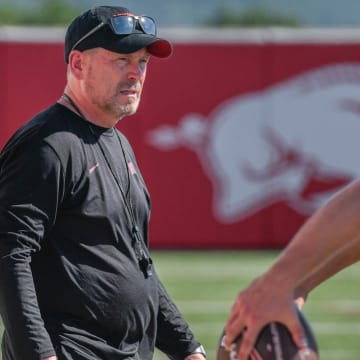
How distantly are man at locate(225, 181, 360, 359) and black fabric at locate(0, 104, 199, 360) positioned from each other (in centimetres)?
171

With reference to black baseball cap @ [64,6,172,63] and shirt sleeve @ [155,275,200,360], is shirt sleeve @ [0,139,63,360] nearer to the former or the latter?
black baseball cap @ [64,6,172,63]

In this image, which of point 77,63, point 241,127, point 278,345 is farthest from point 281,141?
point 278,345

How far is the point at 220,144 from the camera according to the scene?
1598 cm

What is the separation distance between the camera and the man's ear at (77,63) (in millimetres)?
4438

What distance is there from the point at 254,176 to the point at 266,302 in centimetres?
1358

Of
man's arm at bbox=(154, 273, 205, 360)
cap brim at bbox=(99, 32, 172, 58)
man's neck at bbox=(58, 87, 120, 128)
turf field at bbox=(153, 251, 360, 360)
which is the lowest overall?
turf field at bbox=(153, 251, 360, 360)

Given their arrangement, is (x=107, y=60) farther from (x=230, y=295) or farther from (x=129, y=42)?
(x=230, y=295)

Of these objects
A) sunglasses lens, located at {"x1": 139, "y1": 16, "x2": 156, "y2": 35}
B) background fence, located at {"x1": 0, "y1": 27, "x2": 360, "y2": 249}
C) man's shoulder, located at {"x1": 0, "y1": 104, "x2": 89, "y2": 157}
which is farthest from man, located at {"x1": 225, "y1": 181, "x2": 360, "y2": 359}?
background fence, located at {"x1": 0, "y1": 27, "x2": 360, "y2": 249}

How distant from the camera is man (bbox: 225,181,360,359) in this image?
233 centimetres

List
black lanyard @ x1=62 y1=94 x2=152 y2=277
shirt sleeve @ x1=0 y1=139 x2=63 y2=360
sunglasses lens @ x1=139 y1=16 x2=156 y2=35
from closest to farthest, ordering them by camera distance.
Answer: shirt sleeve @ x1=0 y1=139 x2=63 y2=360 < black lanyard @ x1=62 y1=94 x2=152 y2=277 < sunglasses lens @ x1=139 y1=16 x2=156 y2=35

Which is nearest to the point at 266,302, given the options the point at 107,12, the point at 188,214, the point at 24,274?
the point at 24,274

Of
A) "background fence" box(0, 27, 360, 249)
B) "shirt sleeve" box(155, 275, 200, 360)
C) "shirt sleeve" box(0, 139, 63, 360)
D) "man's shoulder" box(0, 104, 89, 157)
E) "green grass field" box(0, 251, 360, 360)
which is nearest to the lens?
"shirt sleeve" box(0, 139, 63, 360)

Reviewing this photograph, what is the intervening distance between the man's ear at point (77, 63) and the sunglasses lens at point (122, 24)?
0.60ft

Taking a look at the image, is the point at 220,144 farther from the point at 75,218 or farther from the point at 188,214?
the point at 75,218
